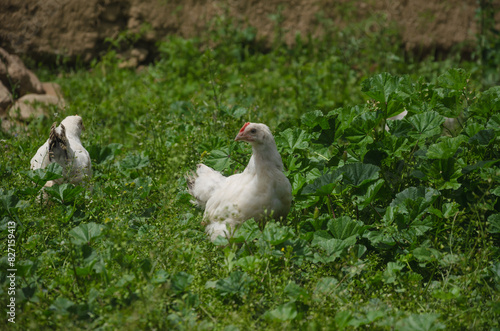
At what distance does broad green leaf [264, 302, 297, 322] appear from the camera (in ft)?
9.12

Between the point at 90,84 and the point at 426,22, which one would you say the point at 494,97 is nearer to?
the point at 426,22

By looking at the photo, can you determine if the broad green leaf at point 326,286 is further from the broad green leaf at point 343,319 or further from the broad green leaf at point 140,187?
A: the broad green leaf at point 140,187

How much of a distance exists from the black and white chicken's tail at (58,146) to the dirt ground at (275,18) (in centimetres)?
368

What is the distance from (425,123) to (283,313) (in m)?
1.79

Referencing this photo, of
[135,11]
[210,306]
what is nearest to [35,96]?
[135,11]

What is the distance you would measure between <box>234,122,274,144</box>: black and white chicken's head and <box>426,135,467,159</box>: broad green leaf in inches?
43.5

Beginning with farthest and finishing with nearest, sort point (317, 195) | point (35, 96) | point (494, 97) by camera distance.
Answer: point (35, 96), point (494, 97), point (317, 195)

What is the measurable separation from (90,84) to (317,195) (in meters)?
4.20

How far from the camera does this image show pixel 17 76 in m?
6.43

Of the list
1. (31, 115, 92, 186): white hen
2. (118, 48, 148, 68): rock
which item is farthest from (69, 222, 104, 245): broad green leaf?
(118, 48, 148, 68): rock

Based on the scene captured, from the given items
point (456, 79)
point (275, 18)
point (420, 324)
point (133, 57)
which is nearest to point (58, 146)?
point (420, 324)

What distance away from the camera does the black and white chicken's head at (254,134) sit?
366cm

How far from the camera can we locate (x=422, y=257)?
325 cm

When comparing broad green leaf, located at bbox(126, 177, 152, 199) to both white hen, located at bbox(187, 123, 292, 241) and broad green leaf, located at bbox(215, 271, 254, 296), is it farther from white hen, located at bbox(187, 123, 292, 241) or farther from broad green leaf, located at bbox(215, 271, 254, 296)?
broad green leaf, located at bbox(215, 271, 254, 296)
